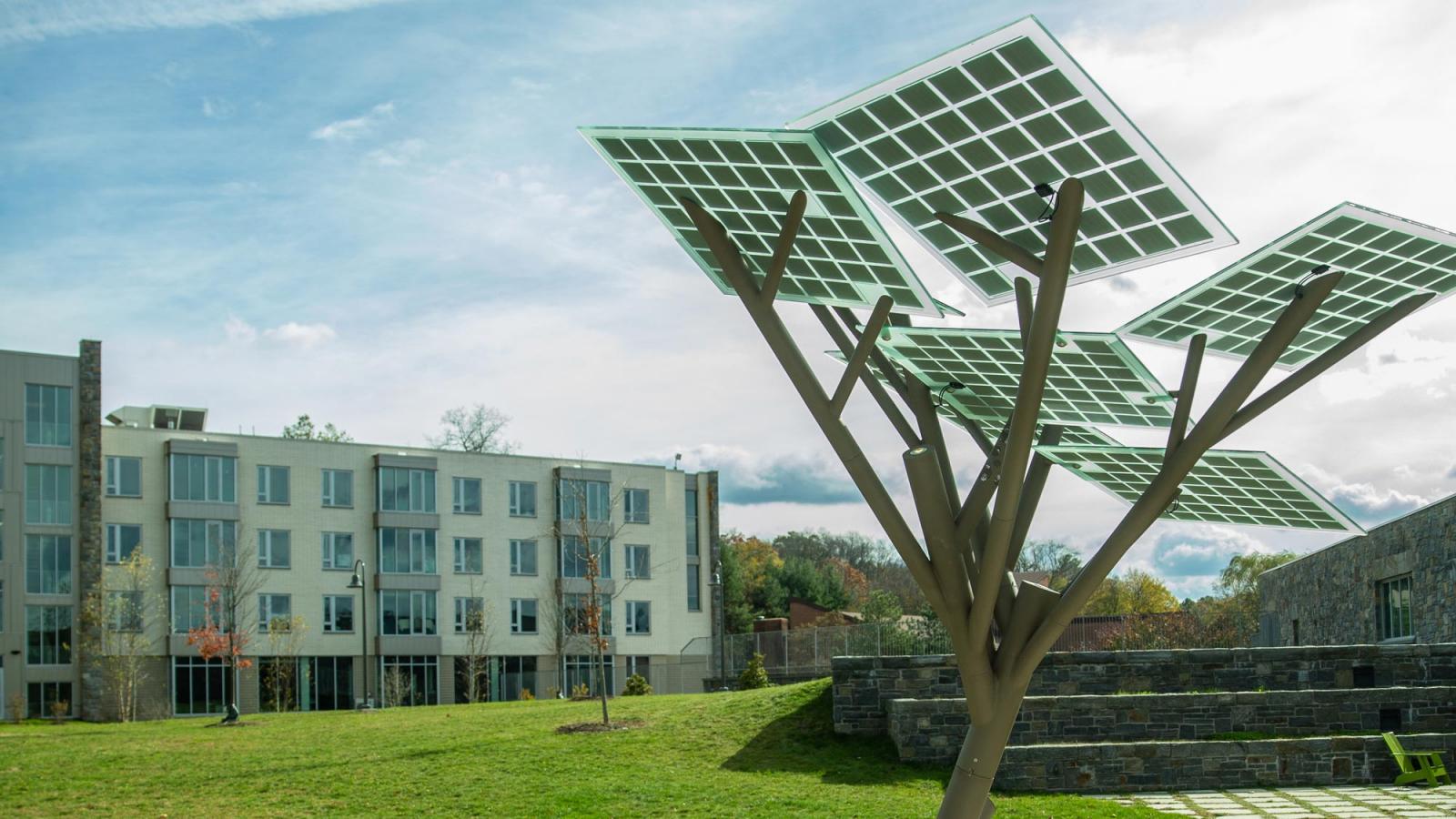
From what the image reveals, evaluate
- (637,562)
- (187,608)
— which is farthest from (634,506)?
(187,608)

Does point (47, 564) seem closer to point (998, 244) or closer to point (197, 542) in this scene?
point (197, 542)

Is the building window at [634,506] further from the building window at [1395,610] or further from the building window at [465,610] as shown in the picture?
the building window at [1395,610]

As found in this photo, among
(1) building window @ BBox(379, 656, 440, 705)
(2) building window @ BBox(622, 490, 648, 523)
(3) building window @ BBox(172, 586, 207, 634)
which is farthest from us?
(2) building window @ BBox(622, 490, 648, 523)

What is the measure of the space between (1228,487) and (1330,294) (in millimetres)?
4266

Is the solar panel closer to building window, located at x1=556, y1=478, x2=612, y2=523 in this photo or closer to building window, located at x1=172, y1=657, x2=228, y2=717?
building window, located at x1=172, y1=657, x2=228, y2=717

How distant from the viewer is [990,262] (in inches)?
530

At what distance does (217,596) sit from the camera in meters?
55.2

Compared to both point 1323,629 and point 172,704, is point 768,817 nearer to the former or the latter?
point 1323,629

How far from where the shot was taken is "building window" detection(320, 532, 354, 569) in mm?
61750

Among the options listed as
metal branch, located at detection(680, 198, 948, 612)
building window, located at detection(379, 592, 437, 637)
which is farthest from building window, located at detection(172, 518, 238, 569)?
metal branch, located at detection(680, 198, 948, 612)

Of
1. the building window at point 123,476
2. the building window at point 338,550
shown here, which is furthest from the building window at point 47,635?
the building window at point 338,550

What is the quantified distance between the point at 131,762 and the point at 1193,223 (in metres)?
20.0

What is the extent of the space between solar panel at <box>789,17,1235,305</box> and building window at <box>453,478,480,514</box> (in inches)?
2166

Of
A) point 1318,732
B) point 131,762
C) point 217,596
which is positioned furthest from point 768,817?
point 217,596
